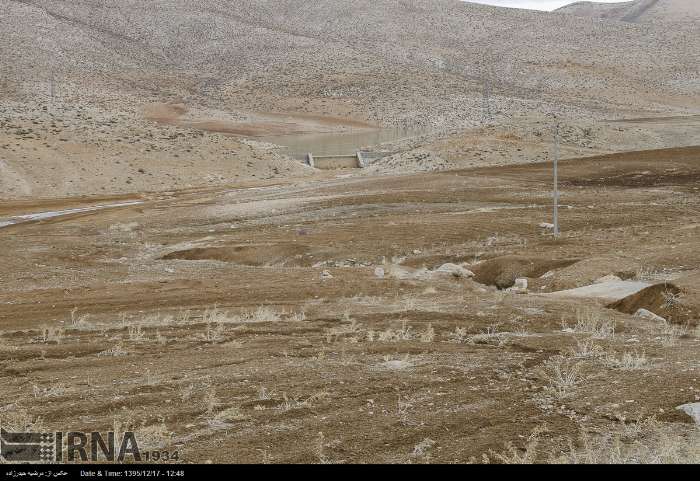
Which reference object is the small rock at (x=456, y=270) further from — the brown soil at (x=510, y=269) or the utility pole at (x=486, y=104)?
the utility pole at (x=486, y=104)

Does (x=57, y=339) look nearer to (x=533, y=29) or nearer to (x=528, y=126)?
(x=528, y=126)

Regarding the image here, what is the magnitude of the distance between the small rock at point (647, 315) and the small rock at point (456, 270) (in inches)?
283

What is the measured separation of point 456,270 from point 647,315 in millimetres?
7872

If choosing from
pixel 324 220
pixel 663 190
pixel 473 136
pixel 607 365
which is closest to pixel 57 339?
pixel 607 365

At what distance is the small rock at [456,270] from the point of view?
71.1ft

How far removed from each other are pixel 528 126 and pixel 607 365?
53000 millimetres

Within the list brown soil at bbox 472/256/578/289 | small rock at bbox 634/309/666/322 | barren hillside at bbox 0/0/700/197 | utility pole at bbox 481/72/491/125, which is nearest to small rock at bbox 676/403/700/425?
small rock at bbox 634/309/666/322

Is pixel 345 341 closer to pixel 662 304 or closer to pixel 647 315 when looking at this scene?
pixel 647 315

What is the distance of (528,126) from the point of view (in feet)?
200

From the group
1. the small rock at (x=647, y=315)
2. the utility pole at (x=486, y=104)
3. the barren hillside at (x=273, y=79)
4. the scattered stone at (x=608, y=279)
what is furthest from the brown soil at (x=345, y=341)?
the utility pole at (x=486, y=104)

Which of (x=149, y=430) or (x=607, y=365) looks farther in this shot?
(x=607, y=365)

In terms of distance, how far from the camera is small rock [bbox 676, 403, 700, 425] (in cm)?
810

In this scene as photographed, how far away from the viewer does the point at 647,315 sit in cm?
1460

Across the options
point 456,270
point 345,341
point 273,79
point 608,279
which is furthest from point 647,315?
point 273,79
